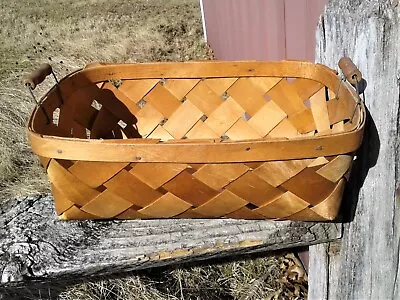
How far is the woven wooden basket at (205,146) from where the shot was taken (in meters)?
0.87

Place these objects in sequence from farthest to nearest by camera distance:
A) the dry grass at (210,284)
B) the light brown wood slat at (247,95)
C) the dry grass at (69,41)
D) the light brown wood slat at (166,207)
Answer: the dry grass at (69,41), the dry grass at (210,284), the light brown wood slat at (247,95), the light brown wood slat at (166,207)

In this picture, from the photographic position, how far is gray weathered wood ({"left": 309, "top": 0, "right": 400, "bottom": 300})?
35.6 inches

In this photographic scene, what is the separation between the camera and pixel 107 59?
441cm

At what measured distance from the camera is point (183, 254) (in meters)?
1.04

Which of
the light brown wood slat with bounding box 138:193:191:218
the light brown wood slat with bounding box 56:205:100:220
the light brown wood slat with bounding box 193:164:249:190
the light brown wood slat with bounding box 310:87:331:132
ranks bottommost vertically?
the light brown wood slat with bounding box 56:205:100:220

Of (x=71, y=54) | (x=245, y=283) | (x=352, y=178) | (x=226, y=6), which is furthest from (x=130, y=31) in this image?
(x=352, y=178)

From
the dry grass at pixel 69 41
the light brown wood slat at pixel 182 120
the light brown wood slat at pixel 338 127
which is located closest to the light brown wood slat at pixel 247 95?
the light brown wood slat at pixel 182 120

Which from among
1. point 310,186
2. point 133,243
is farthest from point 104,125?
point 310,186

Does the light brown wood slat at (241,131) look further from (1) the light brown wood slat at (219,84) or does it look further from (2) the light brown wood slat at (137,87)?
(2) the light brown wood slat at (137,87)

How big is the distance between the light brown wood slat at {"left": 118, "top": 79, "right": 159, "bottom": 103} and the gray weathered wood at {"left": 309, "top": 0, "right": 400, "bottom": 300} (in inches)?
14.3

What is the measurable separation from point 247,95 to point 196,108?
13cm

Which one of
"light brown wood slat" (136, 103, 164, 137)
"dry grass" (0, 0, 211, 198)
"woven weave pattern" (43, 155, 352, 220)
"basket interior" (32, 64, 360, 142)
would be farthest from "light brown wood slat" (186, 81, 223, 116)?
"dry grass" (0, 0, 211, 198)

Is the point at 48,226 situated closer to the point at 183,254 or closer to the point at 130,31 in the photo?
the point at 183,254

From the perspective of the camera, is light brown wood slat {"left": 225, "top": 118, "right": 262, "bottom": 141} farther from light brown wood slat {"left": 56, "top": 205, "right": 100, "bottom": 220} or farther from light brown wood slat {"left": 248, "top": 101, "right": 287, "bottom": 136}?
light brown wood slat {"left": 56, "top": 205, "right": 100, "bottom": 220}
